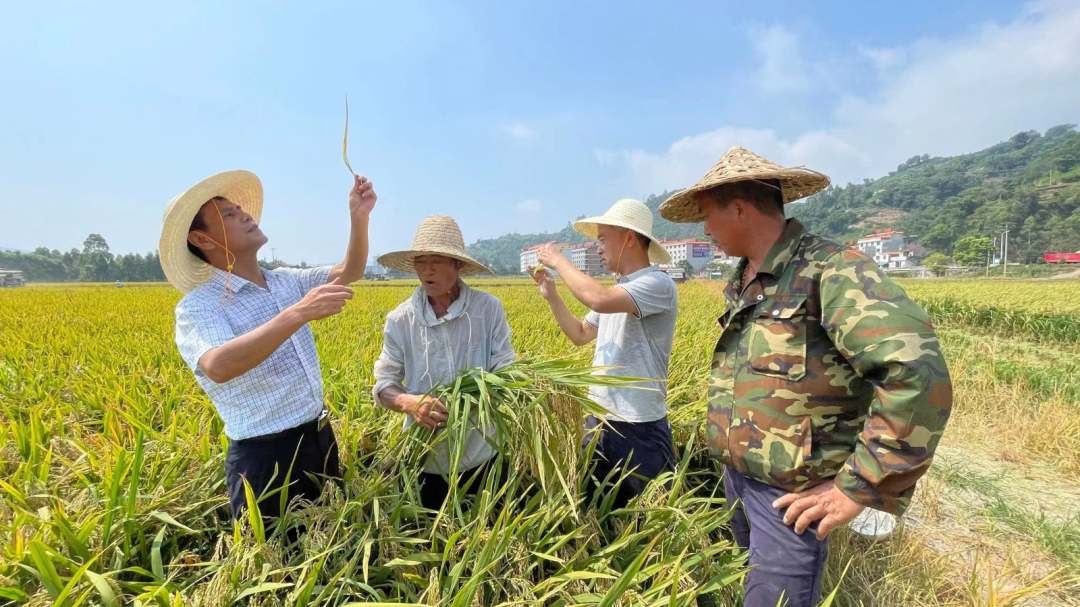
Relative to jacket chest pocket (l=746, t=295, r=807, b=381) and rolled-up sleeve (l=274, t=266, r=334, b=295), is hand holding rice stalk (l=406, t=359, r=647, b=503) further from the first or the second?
rolled-up sleeve (l=274, t=266, r=334, b=295)

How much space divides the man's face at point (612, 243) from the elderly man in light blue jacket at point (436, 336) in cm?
60

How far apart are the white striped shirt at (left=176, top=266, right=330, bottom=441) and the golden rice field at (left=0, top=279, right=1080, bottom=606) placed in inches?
10.0

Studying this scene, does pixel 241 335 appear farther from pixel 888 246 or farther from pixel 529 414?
pixel 888 246

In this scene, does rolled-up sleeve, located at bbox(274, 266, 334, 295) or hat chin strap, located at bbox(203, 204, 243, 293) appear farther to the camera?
rolled-up sleeve, located at bbox(274, 266, 334, 295)

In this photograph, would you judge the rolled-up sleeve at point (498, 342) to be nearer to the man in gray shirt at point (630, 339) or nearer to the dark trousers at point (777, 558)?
the man in gray shirt at point (630, 339)

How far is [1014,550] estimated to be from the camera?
8.06 ft

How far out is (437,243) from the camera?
189 cm

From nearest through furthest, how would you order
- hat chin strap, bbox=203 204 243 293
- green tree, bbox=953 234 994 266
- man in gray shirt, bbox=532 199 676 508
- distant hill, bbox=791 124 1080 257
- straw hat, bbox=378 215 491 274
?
hat chin strap, bbox=203 204 243 293 → straw hat, bbox=378 215 491 274 → man in gray shirt, bbox=532 199 676 508 → green tree, bbox=953 234 994 266 → distant hill, bbox=791 124 1080 257

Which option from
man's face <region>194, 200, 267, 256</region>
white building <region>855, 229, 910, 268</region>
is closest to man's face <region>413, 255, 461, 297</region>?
man's face <region>194, 200, 267, 256</region>

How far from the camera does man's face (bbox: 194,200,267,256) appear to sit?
1631mm

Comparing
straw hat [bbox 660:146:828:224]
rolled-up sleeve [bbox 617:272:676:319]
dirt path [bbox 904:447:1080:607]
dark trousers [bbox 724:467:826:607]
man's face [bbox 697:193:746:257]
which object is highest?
straw hat [bbox 660:146:828:224]

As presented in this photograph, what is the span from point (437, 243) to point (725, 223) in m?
1.06

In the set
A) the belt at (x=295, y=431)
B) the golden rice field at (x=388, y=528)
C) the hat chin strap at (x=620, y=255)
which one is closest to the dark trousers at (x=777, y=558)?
the golden rice field at (x=388, y=528)

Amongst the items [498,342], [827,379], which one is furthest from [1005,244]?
[498,342]
